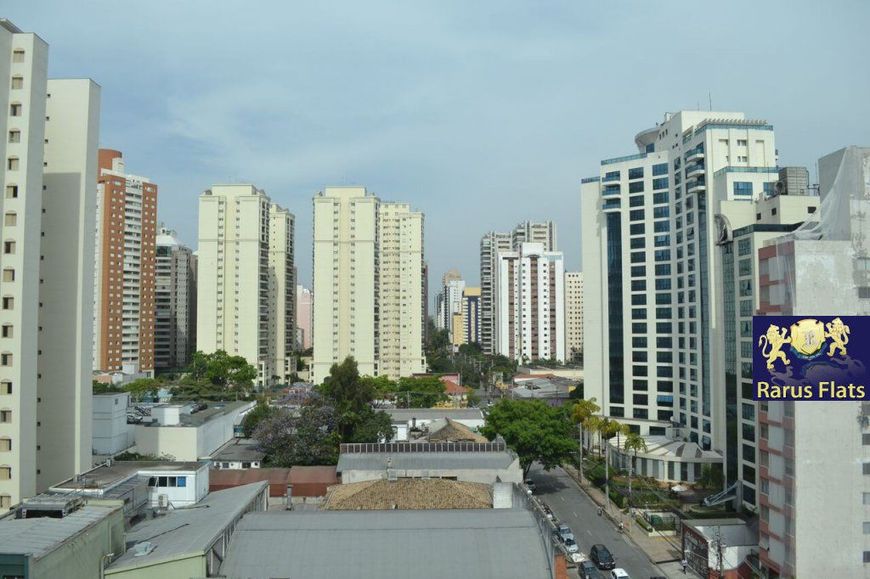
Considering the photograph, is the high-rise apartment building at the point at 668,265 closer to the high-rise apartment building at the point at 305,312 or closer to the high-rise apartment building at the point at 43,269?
the high-rise apartment building at the point at 43,269

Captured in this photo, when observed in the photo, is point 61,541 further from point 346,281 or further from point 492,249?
point 492,249

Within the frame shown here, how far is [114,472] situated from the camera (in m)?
28.2

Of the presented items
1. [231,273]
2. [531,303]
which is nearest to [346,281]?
[231,273]

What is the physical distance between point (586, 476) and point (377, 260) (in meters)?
48.4

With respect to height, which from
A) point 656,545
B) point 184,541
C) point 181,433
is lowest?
point 656,545

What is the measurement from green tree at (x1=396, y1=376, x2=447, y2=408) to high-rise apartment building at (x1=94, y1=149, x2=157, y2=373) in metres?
37.0

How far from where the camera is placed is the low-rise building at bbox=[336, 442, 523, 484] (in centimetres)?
3153

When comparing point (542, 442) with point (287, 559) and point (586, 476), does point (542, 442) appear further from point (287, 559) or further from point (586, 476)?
point (287, 559)

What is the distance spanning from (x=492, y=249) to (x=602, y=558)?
116 metres

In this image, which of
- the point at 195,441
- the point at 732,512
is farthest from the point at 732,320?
the point at 195,441

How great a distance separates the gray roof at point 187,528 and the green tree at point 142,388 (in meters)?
38.7

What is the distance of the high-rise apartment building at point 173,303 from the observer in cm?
9794

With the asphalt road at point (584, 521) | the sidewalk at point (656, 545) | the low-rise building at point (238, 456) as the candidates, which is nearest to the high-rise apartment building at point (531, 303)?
the asphalt road at point (584, 521)

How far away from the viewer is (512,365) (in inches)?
4309
